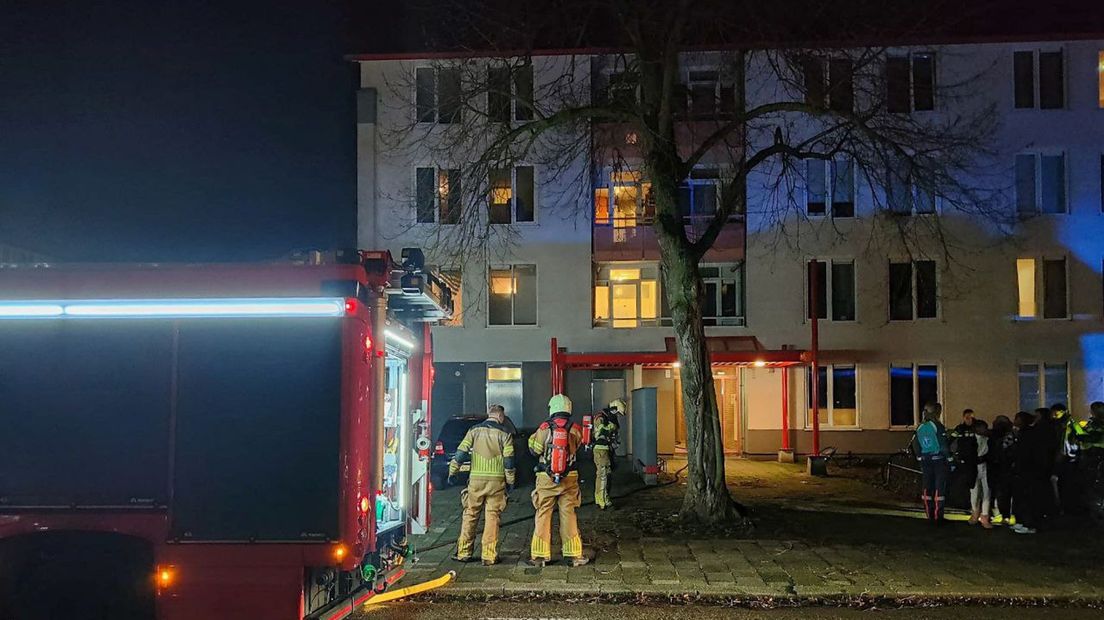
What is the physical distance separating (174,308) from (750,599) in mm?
5567

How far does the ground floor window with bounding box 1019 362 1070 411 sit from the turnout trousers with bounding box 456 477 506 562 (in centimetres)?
1767

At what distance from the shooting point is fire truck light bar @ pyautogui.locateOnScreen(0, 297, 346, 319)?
17.0ft

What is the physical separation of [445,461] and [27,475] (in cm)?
1078

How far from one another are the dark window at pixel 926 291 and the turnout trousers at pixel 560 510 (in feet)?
52.3

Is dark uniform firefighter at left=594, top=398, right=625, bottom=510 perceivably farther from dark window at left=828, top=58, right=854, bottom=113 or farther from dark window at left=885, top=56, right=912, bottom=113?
dark window at left=885, top=56, right=912, bottom=113

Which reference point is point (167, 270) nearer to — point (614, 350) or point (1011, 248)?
point (614, 350)

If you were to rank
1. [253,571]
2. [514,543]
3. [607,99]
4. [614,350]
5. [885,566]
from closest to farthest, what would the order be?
[253,571] < [885,566] < [514,543] < [607,99] < [614,350]

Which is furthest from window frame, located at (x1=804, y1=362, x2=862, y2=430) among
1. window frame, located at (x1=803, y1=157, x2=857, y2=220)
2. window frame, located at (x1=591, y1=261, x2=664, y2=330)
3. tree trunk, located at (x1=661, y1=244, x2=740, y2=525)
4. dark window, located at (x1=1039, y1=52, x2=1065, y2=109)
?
tree trunk, located at (x1=661, y1=244, x2=740, y2=525)

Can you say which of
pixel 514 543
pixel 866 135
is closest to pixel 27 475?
pixel 514 543

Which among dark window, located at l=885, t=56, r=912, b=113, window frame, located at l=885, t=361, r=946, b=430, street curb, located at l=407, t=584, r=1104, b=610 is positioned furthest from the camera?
window frame, located at l=885, t=361, r=946, b=430

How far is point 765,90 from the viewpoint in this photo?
2166 cm

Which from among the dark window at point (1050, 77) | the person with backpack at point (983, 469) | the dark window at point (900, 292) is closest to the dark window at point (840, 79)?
the person with backpack at point (983, 469)

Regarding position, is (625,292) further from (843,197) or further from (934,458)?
(934,458)

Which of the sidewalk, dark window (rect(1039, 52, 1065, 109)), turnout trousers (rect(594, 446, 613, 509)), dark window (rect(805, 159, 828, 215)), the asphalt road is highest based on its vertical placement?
dark window (rect(1039, 52, 1065, 109))
